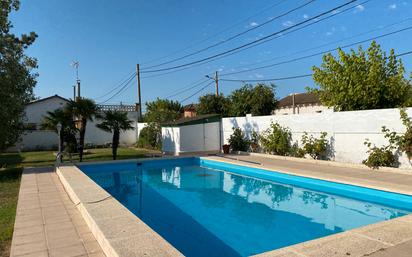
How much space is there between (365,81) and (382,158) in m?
4.32

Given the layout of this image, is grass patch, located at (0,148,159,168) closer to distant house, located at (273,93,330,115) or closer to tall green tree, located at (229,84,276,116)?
tall green tree, located at (229,84,276,116)

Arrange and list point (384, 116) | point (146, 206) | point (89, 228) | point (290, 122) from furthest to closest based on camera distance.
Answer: point (290, 122) < point (384, 116) < point (146, 206) < point (89, 228)

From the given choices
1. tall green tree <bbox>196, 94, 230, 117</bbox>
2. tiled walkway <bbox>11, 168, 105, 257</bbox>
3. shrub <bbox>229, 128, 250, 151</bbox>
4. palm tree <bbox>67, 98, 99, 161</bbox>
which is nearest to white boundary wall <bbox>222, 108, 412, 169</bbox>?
shrub <bbox>229, 128, 250, 151</bbox>

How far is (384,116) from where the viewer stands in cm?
1169

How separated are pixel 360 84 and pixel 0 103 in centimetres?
1440

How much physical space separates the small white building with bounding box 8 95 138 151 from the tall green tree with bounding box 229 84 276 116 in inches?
393

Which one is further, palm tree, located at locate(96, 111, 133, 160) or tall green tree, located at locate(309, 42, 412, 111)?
palm tree, located at locate(96, 111, 133, 160)

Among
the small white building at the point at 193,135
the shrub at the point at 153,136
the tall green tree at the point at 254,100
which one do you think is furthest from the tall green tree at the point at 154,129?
the tall green tree at the point at 254,100

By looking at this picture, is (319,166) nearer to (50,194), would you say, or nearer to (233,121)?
(233,121)

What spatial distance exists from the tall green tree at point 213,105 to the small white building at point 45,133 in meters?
6.57

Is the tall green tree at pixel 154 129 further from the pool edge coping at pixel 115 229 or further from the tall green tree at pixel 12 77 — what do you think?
the pool edge coping at pixel 115 229

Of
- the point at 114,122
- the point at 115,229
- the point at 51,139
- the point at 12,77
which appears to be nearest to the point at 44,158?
the point at 114,122

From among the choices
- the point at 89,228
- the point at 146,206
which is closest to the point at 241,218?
the point at 146,206

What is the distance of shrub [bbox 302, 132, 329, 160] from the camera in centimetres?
1378
